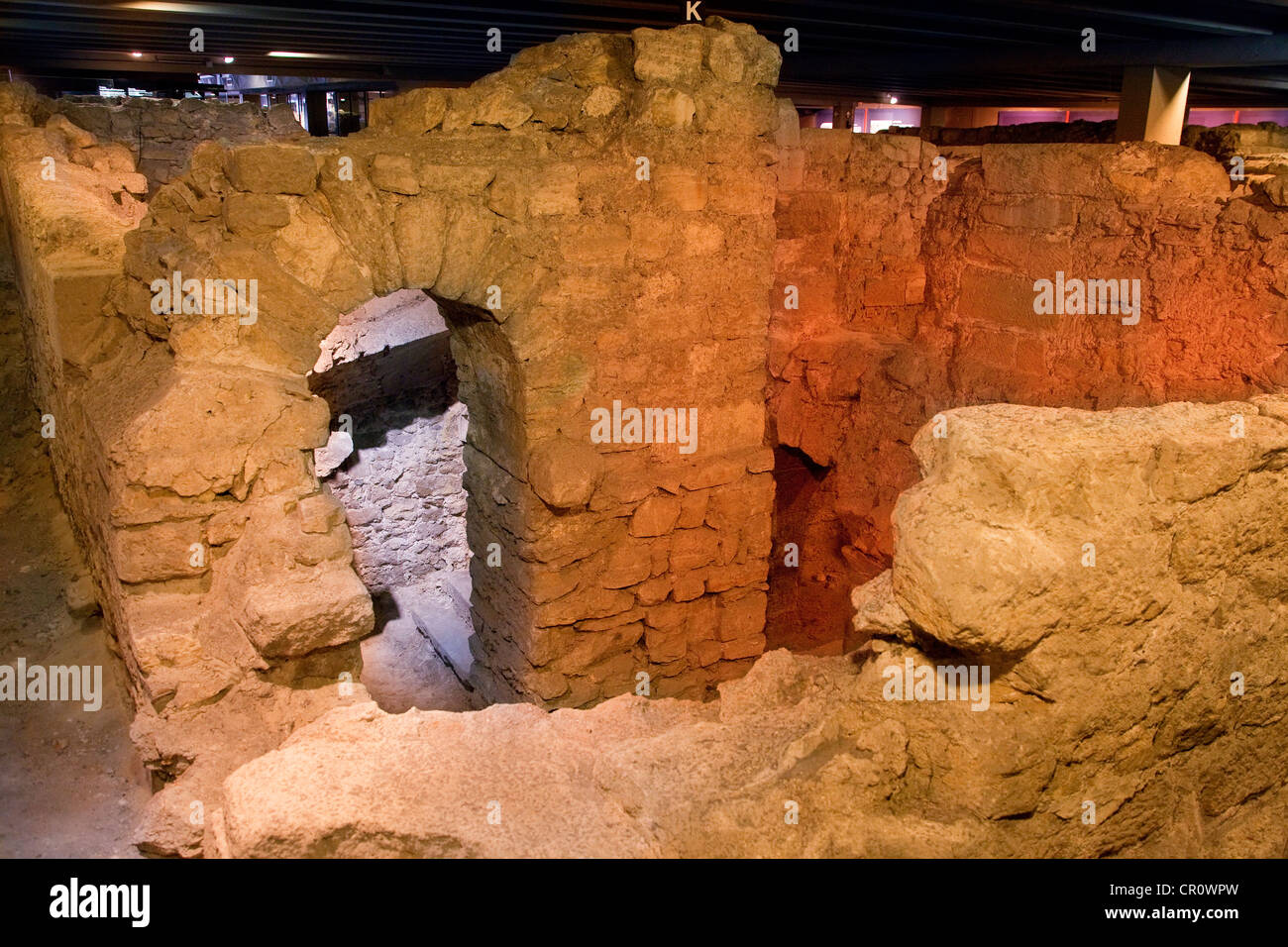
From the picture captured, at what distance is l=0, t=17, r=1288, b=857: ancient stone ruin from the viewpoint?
2.07 metres

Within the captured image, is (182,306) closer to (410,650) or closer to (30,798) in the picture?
(30,798)

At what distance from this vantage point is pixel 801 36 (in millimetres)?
6227

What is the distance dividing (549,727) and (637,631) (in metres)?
2.31

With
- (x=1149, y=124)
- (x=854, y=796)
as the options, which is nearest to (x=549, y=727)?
(x=854, y=796)

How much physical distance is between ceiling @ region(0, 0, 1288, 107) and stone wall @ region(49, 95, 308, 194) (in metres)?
0.44

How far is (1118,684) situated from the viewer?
6.93ft

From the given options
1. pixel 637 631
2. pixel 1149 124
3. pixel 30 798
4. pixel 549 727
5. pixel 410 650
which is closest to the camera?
pixel 549 727
